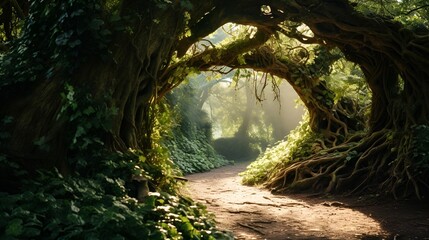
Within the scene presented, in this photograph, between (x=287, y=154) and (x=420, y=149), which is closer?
(x=420, y=149)

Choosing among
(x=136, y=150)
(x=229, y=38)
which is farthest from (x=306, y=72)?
(x=136, y=150)

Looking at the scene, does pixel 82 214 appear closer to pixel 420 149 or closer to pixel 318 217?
pixel 318 217

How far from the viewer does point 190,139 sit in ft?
64.6

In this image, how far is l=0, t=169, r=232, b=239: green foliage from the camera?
2838mm

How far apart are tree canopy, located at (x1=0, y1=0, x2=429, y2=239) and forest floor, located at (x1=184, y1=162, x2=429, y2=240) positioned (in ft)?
1.99

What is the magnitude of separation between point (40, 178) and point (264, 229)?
302 cm

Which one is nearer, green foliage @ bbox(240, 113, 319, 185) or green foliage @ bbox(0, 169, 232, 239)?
green foliage @ bbox(0, 169, 232, 239)

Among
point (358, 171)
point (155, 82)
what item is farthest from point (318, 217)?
point (155, 82)

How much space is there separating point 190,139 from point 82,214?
1660cm

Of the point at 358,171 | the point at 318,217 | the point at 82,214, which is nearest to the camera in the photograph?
the point at 82,214

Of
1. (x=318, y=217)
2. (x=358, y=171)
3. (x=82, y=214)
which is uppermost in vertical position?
(x=82, y=214)

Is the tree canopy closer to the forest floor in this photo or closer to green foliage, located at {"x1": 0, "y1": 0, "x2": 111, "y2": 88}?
green foliage, located at {"x1": 0, "y1": 0, "x2": 111, "y2": 88}

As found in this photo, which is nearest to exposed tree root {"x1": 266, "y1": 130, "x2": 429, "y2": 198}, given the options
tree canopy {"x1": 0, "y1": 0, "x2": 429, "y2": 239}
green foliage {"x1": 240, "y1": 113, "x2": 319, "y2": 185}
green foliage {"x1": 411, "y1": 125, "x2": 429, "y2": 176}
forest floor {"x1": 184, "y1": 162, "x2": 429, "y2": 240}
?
tree canopy {"x1": 0, "y1": 0, "x2": 429, "y2": 239}

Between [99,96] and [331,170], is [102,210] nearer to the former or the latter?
[99,96]
